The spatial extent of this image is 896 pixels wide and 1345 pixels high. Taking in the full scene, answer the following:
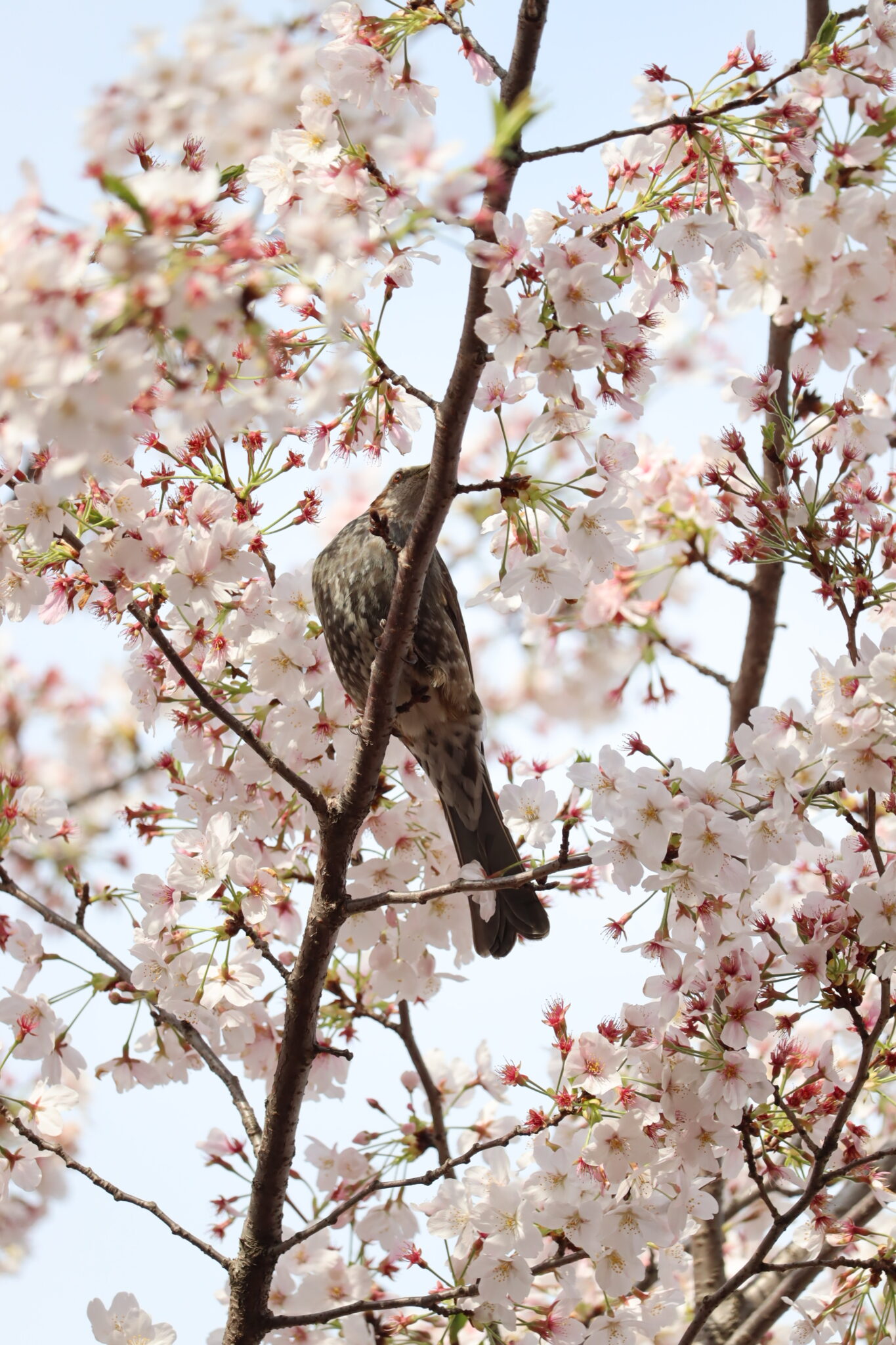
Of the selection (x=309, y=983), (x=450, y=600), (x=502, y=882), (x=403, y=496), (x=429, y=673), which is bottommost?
(x=502, y=882)

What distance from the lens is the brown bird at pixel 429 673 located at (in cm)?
390

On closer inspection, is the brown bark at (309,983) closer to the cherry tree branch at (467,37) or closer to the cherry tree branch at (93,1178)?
the cherry tree branch at (93,1178)

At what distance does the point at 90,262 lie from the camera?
155cm

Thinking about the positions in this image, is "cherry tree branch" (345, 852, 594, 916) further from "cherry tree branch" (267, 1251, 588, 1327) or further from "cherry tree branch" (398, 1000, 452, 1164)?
"cherry tree branch" (398, 1000, 452, 1164)

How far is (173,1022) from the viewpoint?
308 cm

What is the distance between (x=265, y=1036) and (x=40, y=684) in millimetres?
3398

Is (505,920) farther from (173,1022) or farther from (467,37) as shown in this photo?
(467,37)

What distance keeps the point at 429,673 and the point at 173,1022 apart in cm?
143

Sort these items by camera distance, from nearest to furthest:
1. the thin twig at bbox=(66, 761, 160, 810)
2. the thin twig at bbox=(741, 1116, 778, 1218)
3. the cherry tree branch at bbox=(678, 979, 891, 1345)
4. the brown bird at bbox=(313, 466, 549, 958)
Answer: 1. the cherry tree branch at bbox=(678, 979, 891, 1345)
2. the thin twig at bbox=(741, 1116, 778, 1218)
3. the brown bird at bbox=(313, 466, 549, 958)
4. the thin twig at bbox=(66, 761, 160, 810)

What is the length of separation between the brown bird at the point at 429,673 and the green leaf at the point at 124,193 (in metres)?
2.42

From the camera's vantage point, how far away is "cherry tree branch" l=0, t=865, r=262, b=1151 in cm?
297

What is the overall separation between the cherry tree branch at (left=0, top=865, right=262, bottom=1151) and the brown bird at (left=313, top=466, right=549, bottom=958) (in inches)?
40.1

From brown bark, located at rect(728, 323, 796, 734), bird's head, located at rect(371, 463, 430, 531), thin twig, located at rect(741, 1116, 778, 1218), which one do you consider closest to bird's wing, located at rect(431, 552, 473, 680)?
bird's head, located at rect(371, 463, 430, 531)

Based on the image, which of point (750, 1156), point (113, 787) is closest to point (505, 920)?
point (750, 1156)
